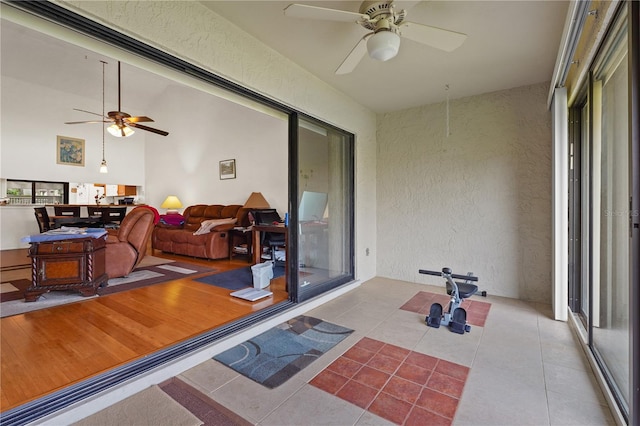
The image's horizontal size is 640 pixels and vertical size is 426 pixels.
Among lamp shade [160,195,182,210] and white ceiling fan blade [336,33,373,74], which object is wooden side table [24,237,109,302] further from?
lamp shade [160,195,182,210]

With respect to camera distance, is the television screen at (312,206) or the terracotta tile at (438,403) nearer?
the terracotta tile at (438,403)

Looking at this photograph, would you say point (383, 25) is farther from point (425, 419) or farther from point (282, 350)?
point (282, 350)

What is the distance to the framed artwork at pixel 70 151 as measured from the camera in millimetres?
6762

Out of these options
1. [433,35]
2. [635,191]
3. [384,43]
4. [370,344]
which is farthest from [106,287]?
[635,191]

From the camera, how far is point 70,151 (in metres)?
6.93

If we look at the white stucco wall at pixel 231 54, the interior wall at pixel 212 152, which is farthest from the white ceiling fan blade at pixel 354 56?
the interior wall at pixel 212 152

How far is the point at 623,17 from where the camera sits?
4.56 ft

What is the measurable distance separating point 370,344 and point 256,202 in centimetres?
394

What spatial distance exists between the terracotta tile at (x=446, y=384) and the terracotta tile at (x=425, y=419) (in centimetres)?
23

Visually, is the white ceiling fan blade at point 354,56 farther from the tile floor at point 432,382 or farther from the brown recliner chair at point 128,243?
the brown recliner chair at point 128,243

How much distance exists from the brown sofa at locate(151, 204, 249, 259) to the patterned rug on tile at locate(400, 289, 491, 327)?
3.49 meters

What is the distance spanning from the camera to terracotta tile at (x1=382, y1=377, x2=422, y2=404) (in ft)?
5.30

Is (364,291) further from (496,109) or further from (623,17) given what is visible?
(623,17)

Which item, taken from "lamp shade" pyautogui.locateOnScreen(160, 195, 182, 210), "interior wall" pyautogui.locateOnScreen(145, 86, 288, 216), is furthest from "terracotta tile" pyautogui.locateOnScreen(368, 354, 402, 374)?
"lamp shade" pyautogui.locateOnScreen(160, 195, 182, 210)
